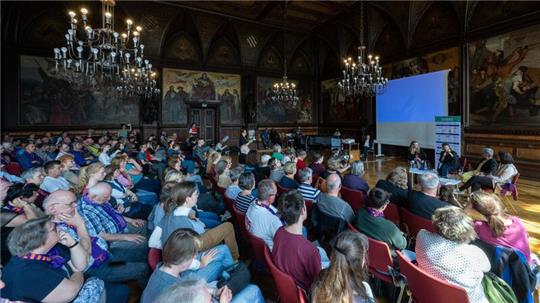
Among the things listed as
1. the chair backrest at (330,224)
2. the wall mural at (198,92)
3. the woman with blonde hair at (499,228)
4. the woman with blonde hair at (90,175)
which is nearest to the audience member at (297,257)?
the chair backrest at (330,224)

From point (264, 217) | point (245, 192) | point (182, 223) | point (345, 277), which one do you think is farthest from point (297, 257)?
point (245, 192)

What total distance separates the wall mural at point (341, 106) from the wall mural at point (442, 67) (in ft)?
9.40

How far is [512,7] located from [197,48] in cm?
1391

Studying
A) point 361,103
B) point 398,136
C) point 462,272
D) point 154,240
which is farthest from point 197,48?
point 462,272

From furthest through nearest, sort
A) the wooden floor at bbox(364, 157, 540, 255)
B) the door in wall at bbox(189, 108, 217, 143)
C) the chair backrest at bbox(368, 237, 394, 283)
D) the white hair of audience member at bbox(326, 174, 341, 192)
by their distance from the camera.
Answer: the door in wall at bbox(189, 108, 217, 143) < the wooden floor at bbox(364, 157, 540, 255) < the white hair of audience member at bbox(326, 174, 341, 192) < the chair backrest at bbox(368, 237, 394, 283)

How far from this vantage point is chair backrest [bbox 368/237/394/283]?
91.0 inches

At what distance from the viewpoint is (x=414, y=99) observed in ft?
41.3

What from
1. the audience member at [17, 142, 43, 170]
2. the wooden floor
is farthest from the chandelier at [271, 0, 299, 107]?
the audience member at [17, 142, 43, 170]

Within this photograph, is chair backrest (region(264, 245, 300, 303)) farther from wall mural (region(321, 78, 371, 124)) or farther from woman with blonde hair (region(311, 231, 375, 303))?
wall mural (region(321, 78, 371, 124))

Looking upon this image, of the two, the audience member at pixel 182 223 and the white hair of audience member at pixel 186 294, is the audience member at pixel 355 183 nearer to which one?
the audience member at pixel 182 223

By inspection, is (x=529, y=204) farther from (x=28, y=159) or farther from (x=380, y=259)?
(x=28, y=159)

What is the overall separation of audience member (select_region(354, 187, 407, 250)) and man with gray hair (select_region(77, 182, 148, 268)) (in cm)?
233

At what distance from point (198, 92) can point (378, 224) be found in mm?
15006

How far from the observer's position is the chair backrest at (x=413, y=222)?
114 inches
